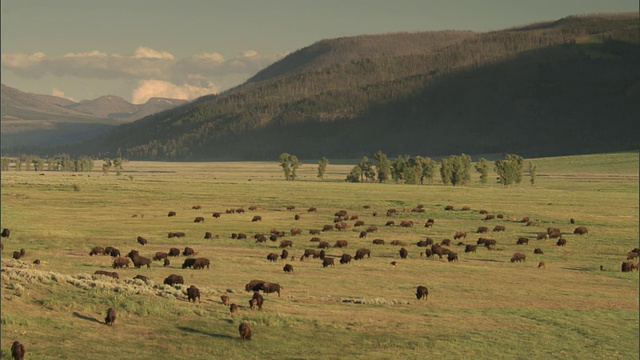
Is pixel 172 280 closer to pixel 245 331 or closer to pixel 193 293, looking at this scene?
pixel 193 293

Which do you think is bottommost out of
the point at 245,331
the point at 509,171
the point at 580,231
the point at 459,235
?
the point at 245,331

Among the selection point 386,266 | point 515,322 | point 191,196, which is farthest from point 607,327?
point 191,196

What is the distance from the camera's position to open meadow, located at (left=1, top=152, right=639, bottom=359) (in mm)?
26656

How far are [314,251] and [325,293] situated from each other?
44.1 feet

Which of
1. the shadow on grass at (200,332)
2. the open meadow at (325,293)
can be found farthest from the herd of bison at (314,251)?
the shadow on grass at (200,332)

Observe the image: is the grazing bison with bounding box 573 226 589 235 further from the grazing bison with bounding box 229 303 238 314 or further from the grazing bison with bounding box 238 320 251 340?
the grazing bison with bounding box 238 320 251 340

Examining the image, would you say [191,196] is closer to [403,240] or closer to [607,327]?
[403,240]

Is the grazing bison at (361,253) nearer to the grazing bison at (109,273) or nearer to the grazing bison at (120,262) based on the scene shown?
the grazing bison at (120,262)

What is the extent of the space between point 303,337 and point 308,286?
1113cm

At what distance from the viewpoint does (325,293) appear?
37.1m

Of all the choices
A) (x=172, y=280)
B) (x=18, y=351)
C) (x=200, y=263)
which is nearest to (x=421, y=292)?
(x=172, y=280)

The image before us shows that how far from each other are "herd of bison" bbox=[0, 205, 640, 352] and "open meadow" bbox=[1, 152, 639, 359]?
447 millimetres

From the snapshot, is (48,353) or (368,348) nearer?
(48,353)

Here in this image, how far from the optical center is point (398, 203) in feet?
320
